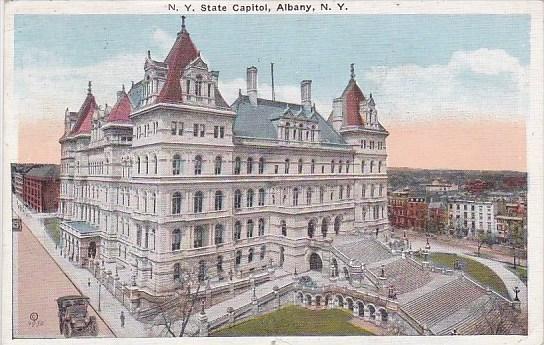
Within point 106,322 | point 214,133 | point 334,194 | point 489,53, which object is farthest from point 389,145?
point 106,322

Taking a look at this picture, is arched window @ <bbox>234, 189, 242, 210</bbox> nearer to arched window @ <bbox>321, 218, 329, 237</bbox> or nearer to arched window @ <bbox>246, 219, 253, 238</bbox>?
arched window @ <bbox>246, 219, 253, 238</bbox>

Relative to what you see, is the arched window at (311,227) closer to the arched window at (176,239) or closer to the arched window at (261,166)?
the arched window at (261,166)

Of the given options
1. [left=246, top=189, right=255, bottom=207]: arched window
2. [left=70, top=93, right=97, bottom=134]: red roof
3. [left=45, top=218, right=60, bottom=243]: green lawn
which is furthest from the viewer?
[left=246, top=189, right=255, bottom=207]: arched window

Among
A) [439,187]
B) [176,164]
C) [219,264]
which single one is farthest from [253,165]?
[439,187]

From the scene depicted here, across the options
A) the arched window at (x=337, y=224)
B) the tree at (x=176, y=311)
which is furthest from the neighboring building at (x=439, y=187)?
the tree at (x=176, y=311)

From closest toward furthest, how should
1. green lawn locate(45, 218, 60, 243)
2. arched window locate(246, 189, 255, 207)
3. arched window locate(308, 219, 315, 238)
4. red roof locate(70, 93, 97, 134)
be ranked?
red roof locate(70, 93, 97, 134) → green lawn locate(45, 218, 60, 243) → arched window locate(246, 189, 255, 207) → arched window locate(308, 219, 315, 238)

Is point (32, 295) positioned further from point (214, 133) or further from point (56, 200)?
point (214, 133)

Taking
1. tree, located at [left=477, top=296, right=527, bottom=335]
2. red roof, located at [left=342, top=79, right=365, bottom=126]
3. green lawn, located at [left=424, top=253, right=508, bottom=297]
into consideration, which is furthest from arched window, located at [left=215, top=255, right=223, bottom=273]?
tree, located at [left=477, top=296, right=527, bottom=335]
